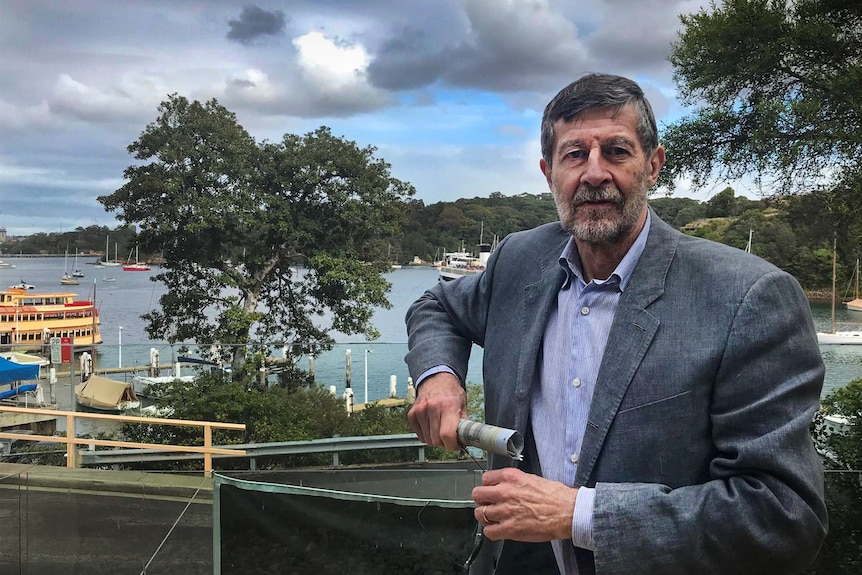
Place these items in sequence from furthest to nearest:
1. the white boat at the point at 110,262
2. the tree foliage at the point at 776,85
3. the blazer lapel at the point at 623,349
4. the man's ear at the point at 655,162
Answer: the white boat at the point at 110,262, the tree foliage at the point at 776,85, the man's ear at the point at 655,162, the blazer lapel at the point at 623,349

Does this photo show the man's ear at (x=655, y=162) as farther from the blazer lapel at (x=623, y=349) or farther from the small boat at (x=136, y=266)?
the small boat at (x=136, y=266)

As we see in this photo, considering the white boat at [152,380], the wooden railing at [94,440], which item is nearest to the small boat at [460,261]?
the wooden railing at [94,440]

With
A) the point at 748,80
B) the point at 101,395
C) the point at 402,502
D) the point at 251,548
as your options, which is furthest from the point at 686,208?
the point at 101,395

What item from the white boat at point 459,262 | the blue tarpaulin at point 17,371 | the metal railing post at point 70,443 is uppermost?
the white boat at point 459,262

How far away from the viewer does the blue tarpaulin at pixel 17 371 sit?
498 cm

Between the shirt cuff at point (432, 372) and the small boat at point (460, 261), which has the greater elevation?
the small boat at point (460, 261)

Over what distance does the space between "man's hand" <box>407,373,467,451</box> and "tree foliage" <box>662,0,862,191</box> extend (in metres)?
3.25

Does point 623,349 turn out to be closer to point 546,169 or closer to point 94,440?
point 546,169

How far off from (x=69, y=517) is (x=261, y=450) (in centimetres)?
174

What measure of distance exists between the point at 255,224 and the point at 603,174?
17.9 feet

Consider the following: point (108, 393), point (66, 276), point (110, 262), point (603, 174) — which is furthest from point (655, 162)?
point (66, 276)

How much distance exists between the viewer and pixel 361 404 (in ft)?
14.9

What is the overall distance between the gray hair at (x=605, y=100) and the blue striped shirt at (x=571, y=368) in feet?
0.39

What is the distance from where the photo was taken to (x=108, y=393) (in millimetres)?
4934
